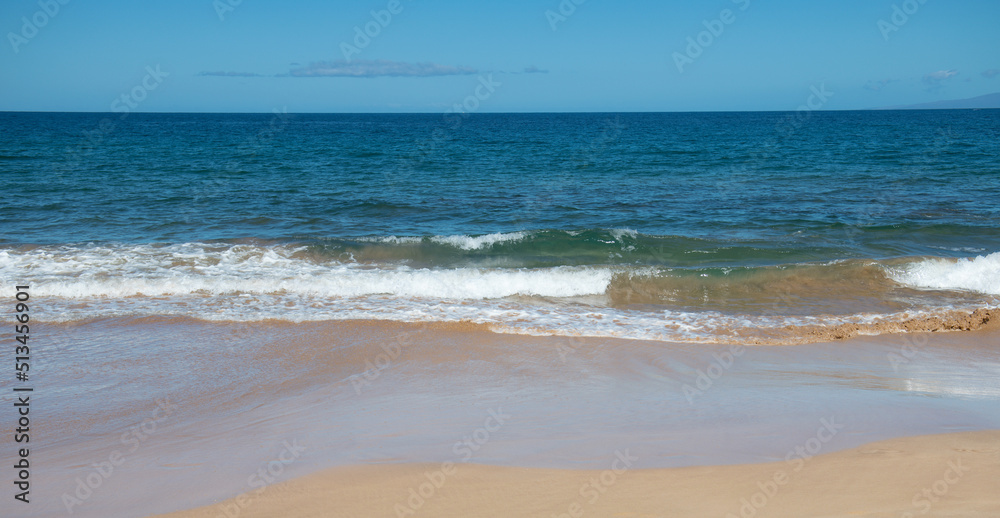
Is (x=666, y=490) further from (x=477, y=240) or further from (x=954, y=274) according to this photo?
(x=477, y=240)

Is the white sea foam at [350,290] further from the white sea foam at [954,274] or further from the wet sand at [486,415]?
the wet sand at [486,415]

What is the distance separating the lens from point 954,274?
10.4 meters

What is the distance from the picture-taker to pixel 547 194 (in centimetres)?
1923

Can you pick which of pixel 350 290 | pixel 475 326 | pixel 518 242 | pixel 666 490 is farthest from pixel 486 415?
pixel 518 242

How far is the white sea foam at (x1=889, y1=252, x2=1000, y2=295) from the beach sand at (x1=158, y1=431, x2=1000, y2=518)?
713cm

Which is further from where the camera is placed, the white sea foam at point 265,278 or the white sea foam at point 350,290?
the white sea foam at point 265,278

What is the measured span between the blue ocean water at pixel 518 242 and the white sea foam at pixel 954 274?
1.4 inches

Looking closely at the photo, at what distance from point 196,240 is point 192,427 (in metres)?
8.88

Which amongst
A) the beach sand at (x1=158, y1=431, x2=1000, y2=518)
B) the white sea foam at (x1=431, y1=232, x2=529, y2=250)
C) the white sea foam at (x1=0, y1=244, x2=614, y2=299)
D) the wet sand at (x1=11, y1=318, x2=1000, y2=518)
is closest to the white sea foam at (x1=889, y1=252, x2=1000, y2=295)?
the wet sand at (x1=11, y1=318, x2=1000, y2=518)

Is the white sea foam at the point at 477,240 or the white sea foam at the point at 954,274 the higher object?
Answer: the white sea foam at the point at 477,240

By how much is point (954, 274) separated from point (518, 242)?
7699 millimetres

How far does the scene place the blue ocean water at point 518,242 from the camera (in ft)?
30.4

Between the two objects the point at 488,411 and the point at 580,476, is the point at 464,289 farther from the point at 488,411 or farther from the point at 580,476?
the point at 580,476

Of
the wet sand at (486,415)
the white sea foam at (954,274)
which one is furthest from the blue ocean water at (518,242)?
the wet sand at (486,415)
